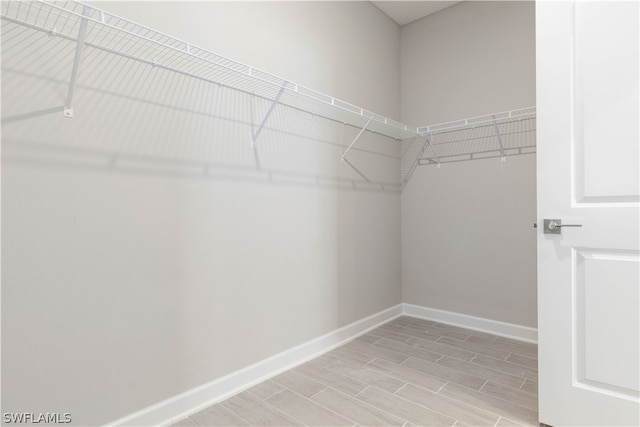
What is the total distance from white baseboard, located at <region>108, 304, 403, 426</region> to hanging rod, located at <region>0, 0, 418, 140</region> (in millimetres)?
1399

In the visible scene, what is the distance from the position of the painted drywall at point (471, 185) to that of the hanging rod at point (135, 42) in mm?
1319

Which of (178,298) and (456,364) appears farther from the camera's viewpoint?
(456,364)

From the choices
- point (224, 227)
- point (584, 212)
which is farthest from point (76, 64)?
point (584, 212)

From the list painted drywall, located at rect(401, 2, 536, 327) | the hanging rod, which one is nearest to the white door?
painted drywall, located at rect(401, 2, 536, 327)

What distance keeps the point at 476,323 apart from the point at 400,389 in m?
1.24

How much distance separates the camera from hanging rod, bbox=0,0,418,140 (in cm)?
121

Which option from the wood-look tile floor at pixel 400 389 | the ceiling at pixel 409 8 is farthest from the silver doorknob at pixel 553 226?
the ceiling at pixel 409 8

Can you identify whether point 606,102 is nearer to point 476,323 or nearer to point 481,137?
point 481,137

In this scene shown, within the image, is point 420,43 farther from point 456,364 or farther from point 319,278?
point 456,364

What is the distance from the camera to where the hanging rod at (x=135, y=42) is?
3.96 feet

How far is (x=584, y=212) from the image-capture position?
4.89ft

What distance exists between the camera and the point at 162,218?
1590 mm

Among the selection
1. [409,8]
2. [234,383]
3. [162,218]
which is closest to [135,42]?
[162,218]

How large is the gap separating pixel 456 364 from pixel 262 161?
67.6 inches
